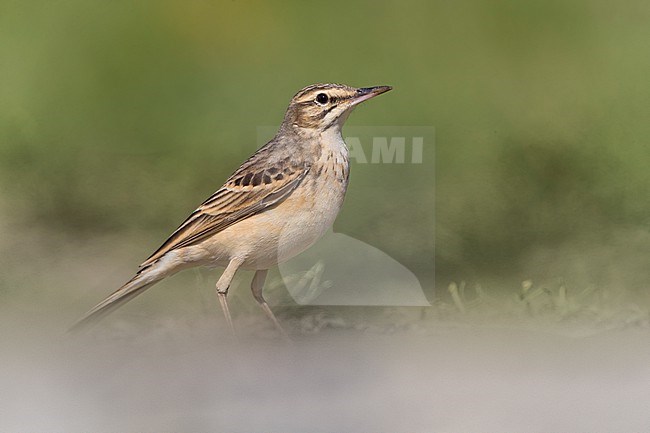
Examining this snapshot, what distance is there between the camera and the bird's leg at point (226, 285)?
4504 millimetres

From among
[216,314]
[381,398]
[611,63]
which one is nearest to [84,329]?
[216,314]

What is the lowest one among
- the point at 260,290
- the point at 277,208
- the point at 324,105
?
the point at 260,290

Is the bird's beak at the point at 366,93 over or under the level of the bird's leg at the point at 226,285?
over

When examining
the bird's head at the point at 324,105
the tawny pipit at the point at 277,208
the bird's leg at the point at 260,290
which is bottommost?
the bird's leg at the point at 260,290

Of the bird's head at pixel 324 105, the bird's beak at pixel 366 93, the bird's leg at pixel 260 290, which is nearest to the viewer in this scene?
the bird's beak at pixel 366 93

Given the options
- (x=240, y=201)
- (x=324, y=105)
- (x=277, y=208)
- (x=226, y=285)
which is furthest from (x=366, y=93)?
(x=226, y=285)

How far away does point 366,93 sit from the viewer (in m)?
4.40

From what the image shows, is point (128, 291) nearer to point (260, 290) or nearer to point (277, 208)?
point (260, 290)

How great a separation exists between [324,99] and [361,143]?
0.54m

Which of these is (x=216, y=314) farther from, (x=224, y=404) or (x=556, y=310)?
(x=556, y=310)

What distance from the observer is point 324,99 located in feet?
14.8

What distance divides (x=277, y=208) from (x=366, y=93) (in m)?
0.56

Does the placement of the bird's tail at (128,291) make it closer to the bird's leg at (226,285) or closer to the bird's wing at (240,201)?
the bird's wing at (240,201)

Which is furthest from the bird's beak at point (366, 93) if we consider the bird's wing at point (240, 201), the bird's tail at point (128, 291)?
the bird's tail at point (128, 291)
